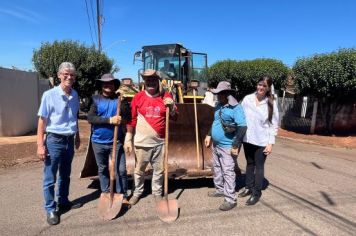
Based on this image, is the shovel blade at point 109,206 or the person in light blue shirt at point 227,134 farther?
the person in light blue shirt at point 227,134

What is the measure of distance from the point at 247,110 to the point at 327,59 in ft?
38.4

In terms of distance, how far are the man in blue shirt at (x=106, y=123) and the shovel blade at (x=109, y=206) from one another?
0.82 feet

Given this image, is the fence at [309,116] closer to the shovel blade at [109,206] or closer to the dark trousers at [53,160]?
the shovel blade at [109,206]

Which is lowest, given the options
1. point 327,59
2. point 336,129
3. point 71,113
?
point 336,129

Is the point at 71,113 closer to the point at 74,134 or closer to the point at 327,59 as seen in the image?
the point at 74,134

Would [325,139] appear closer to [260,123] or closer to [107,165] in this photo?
[260,123]

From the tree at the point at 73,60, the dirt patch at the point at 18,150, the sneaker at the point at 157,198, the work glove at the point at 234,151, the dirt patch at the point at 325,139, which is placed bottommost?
the dirt patch at the point at 325,139

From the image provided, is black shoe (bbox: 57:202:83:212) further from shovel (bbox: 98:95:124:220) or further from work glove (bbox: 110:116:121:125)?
work glove (bbox: 110:116:121:125)

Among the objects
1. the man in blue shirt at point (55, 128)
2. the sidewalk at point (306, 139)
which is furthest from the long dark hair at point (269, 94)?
the sidewalk at point (306, 139)

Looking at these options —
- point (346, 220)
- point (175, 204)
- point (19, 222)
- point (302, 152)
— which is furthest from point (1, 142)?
point (346, 220)

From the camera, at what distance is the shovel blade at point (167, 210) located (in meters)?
4.75

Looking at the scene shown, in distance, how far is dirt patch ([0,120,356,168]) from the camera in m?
8.70

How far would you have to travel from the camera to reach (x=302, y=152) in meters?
11.2

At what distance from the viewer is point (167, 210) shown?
4875mm
